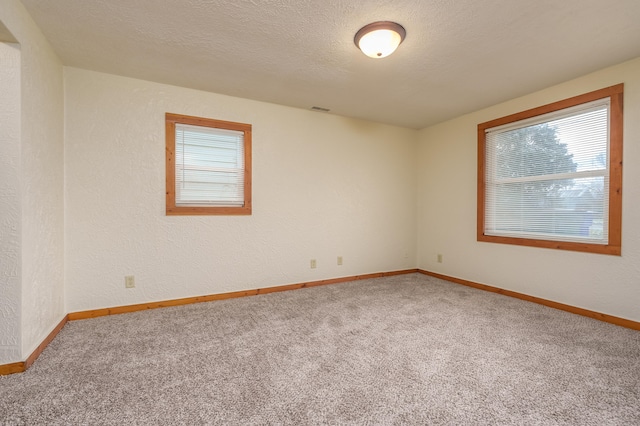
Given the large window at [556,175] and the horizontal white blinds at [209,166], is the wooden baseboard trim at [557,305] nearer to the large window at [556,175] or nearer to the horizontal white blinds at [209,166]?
the large window at [556,175]

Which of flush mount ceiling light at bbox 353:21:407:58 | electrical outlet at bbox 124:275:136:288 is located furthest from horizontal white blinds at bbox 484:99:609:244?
electrical outlet at bbox 124:275:136:288

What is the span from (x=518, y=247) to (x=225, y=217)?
3554 millimetres

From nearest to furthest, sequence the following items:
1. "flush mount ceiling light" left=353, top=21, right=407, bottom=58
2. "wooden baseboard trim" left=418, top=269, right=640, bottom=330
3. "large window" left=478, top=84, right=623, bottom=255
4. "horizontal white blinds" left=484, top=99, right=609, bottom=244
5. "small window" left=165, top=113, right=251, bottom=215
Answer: "flush mount ceiling light" left=353, top=21, right=407, bottom=58, "wooden baseboard trim" left=418, top=269, right=640, bottom=330, "large window" left=478, top=84, right=623, bottom=255, "horizontal white blinds" left=484, top=99, right=609, bottom=244, "small window" left=165, top=113, right=251, bottom=215

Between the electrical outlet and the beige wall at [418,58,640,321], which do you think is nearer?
the beige wall at [418,58,640,321]

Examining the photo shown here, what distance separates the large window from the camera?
2752mm

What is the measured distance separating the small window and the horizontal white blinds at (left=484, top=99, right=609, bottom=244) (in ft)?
10.6

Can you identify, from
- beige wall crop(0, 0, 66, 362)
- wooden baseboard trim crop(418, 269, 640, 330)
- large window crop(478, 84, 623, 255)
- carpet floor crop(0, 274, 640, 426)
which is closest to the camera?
carpet floor crop(0, 274, 640, 426)

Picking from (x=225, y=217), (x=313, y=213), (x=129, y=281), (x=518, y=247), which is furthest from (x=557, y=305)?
(x=129, y=281)

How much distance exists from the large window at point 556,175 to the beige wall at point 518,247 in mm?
83

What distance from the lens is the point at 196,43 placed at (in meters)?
2.34

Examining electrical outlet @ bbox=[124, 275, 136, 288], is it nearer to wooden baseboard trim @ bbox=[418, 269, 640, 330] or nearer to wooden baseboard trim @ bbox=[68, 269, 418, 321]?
wooden baseboard trim @ bbox=[68, 269, 418, 321]

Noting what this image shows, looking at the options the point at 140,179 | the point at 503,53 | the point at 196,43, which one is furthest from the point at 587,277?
the point at 140,179

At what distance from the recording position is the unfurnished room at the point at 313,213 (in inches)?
67.5

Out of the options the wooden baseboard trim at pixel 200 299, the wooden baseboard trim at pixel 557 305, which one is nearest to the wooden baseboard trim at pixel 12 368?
the wooden baseboard trim at pixel 200 299
